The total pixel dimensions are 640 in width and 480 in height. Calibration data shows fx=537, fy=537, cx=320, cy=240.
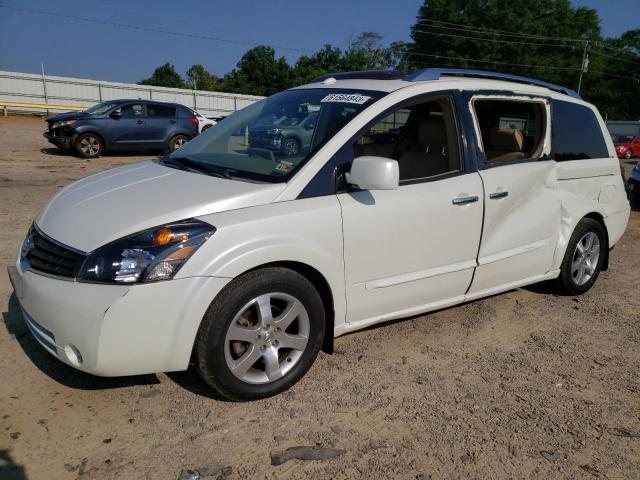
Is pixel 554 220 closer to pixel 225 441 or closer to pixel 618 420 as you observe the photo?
pixel 618 420

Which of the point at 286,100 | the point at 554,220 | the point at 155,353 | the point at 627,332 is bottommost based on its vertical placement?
the point at 627,332

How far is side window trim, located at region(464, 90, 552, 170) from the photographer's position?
3754 mm

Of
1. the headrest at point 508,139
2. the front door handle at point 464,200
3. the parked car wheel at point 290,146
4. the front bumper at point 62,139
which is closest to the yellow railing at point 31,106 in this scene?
the front bumper at point 62,139

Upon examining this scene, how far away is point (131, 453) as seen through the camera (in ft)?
8.27

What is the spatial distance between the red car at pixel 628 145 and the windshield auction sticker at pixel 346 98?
84.9ft

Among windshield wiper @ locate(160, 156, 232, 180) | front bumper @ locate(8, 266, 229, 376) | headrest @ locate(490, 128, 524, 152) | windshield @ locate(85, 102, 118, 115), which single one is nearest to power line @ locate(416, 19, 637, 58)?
windshield @ locate(85, 102, 118, 115)

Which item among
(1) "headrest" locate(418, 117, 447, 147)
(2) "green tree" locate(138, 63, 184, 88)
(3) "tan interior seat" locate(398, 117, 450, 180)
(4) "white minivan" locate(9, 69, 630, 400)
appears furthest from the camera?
(2) "green tree" locate(138, 63, 184, 88)

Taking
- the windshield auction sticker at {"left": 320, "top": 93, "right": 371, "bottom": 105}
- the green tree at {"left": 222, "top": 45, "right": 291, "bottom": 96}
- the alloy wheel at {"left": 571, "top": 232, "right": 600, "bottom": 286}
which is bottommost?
the alloy wheel at {"left": 571, "top": 232, "right": 600, "bottom": 286}

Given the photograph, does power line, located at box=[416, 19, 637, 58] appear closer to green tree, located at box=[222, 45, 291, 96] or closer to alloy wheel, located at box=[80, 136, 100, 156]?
green tree, located at box=[222, 45, 291, 96]

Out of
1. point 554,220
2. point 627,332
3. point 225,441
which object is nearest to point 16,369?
point 225,441

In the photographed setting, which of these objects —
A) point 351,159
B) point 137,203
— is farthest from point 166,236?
point 351,159

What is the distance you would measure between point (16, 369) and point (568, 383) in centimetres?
333

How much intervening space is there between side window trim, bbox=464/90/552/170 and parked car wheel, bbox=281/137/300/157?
127 centimetres

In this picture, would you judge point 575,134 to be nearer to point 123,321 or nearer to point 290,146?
point 290,146
